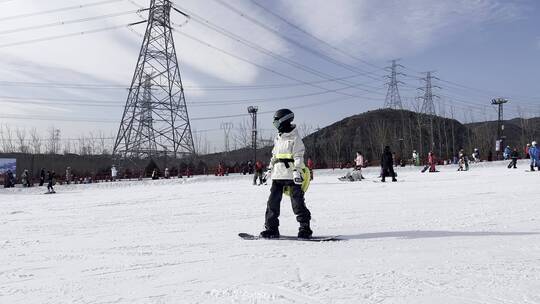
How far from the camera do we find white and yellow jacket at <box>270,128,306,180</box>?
5516mm

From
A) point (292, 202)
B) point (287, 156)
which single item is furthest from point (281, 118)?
point (292, 202)

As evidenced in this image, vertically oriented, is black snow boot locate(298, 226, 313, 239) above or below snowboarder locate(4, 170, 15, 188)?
below

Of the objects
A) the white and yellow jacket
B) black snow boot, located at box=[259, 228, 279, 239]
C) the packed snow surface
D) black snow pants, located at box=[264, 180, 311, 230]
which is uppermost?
the white and yellow jacket

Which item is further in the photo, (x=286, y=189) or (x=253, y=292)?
(x=286, y=189)

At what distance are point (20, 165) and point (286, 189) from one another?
45.1 meters

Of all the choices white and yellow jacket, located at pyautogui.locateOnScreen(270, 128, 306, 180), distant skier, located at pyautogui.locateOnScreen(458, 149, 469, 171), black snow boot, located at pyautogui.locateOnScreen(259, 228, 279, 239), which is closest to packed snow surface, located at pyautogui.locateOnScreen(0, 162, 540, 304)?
black snow boot, located at pyautogui.locateOnScreen(259, 228, 279, 239)

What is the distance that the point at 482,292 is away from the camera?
2838 millimetres

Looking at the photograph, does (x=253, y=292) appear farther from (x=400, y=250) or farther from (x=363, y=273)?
(x=400, y=250)

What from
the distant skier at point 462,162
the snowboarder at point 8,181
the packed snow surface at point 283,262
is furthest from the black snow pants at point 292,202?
the snowboarder at point 8,181

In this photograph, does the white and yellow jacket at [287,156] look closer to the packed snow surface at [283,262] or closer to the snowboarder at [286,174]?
the snowboarder at [286,174]

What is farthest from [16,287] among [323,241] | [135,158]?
[135,158]

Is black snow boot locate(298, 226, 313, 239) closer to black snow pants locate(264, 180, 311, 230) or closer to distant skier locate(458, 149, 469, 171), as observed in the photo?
black snow pants locate(264, 180, 311, 230)

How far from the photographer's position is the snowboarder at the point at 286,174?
17.5ft

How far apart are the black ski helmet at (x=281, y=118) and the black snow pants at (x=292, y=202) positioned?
2.48ft
